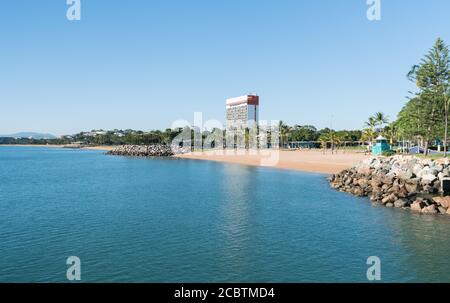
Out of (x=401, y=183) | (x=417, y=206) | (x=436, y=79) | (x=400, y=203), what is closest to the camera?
(x=417, y=206)

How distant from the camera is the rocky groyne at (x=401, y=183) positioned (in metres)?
32.5

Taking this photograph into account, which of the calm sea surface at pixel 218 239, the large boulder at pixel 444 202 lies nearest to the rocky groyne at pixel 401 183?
the large boulder at pixel 444 202

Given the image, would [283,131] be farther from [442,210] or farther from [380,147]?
[442,210]

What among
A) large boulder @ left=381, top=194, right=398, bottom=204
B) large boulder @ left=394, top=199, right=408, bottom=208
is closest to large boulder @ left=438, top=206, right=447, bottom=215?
large boulder @ left=394, top=199, right=408, bottom=208

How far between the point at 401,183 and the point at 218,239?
2652 cm

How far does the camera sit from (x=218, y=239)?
938 inches

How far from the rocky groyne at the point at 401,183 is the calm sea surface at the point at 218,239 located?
196cm

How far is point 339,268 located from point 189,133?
551ft

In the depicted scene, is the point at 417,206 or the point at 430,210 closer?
the point at 430,210

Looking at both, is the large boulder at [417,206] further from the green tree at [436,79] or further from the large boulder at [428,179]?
the green tree at [436,79]

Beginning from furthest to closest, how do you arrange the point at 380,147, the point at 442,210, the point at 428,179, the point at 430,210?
the point at 380,147
the point at 428,179
the point at 430,210
the point at 442,210


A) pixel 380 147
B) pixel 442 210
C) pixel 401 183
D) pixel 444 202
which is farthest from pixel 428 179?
pixel 380 147

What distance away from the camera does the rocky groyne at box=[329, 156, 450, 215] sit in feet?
107
